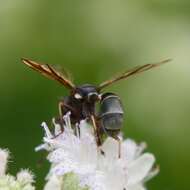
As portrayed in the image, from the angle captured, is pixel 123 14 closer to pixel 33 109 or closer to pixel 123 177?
pixel 33 109

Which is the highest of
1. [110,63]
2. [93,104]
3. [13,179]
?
[110,63]

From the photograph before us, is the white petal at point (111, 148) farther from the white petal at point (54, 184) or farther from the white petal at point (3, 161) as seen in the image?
the white petal at point (3, 161)

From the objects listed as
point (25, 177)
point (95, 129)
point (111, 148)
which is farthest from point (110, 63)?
point (25, 177)

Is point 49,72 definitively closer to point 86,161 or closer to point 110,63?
point 86,161

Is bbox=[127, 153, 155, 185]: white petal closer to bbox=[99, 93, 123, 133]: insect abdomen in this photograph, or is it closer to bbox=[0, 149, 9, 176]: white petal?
bbox=[99, 93, 123, 133]: insect abdomen

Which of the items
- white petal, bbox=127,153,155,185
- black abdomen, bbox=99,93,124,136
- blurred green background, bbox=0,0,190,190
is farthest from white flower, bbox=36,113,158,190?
blurred green background, bbox=0,0,190,190

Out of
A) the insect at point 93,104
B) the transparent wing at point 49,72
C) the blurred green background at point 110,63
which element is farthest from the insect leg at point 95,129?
the blurred green background at point 110,63
